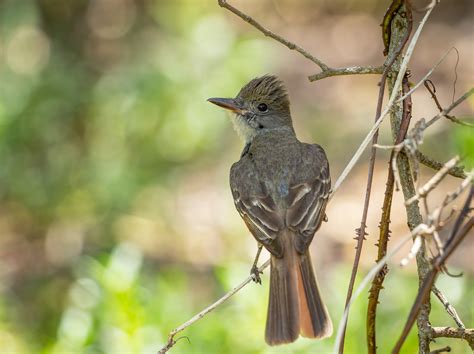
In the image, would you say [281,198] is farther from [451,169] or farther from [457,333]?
[457,333]

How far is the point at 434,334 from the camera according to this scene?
8.57ft

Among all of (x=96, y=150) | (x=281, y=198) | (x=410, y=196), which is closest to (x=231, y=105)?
(x=281, y=198)

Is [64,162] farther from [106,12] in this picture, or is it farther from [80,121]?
[106,12]

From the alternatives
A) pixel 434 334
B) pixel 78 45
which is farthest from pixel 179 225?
pixel 434 334

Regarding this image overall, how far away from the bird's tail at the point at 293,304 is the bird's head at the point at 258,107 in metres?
1.31

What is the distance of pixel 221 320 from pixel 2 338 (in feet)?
6.51

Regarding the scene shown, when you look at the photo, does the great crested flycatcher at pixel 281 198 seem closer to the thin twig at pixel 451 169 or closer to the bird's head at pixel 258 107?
the bird's head at pixel 258 107

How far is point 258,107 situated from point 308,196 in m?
1.04

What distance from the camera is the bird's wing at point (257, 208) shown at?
12.7ft

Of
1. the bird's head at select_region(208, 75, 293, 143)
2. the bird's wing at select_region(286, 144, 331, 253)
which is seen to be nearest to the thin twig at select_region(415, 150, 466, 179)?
the bird's wing at select_region(286, 144, 331, 253)

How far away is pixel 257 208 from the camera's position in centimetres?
409

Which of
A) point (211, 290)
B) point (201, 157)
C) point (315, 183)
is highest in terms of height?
point (201, 157)

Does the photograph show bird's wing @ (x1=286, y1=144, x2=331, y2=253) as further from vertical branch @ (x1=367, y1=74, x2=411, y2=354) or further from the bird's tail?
vertical branch @ (x1=367, y1=74, x2=411, y2=354)

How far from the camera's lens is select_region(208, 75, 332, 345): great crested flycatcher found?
10.7 ft
